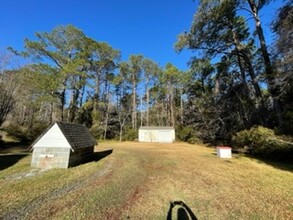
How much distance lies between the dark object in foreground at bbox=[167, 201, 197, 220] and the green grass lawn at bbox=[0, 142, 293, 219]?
11 centimetres

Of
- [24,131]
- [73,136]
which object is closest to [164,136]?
[24,131]

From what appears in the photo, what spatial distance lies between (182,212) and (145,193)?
5.17 feet

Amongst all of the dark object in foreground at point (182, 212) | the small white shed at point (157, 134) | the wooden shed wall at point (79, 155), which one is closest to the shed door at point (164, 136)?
the small white shed at point (157, 134)

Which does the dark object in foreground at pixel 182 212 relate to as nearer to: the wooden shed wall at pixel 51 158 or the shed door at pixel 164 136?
the wooden shed wall at pixel 51 158

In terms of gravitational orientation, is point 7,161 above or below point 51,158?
below

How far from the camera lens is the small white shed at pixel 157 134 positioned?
92.3ft

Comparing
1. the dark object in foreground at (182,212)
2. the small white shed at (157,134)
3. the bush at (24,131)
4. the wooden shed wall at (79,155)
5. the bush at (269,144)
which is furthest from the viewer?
the small white shed at (157,134)

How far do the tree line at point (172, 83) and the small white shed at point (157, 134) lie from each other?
5.85ft

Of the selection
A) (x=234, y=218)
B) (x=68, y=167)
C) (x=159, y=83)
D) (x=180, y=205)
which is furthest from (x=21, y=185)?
(x=159, y=83)

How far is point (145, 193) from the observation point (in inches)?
235

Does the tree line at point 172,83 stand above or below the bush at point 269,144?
above

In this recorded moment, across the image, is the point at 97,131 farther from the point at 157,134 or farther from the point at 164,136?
the point at 164,136

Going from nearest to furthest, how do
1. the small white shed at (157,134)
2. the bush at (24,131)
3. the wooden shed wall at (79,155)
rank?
the wooden shed wall at (79,155) < the bush at (24,131) < the small white shed at (157,134)

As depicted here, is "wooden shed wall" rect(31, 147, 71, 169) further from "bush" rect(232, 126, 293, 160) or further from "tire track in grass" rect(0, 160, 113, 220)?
"bush" rect(232, 126, 293, 160)
